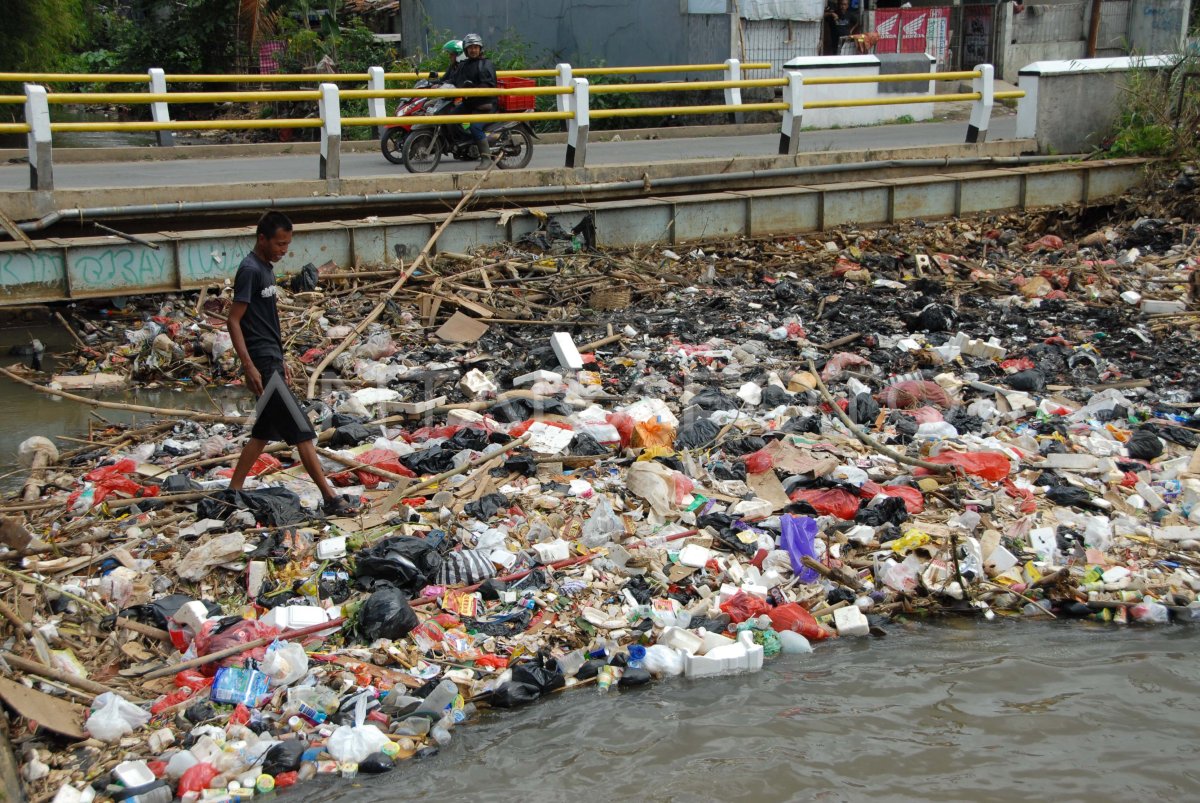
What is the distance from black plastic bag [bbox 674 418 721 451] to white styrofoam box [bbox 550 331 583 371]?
152 centimetres

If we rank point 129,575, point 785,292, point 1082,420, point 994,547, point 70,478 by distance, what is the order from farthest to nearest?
1. point 785,292
2. point 1082,420
3. point 70,478
4. point 994,547
5. point 129,575

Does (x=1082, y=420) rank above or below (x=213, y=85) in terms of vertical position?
below

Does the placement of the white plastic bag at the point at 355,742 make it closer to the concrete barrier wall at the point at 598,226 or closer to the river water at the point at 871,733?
the river water at the point at 871,733

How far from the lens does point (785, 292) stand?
11852mm

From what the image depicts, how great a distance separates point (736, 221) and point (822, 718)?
860 cm

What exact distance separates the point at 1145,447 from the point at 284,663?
5.86 m

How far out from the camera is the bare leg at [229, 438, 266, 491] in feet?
22.1

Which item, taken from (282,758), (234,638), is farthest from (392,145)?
(282,758)

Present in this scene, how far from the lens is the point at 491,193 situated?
40.1ft

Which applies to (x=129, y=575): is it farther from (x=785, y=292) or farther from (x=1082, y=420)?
(x=785, y=292)

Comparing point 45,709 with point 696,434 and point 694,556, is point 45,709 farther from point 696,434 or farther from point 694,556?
point 696,434

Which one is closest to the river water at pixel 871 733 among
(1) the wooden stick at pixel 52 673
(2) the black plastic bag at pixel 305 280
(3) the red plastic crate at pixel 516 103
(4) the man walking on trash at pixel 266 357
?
(1) the wooden stick at pixel 52 673

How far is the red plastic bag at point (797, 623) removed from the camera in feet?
20.1

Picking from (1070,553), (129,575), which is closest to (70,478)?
(129,575)
